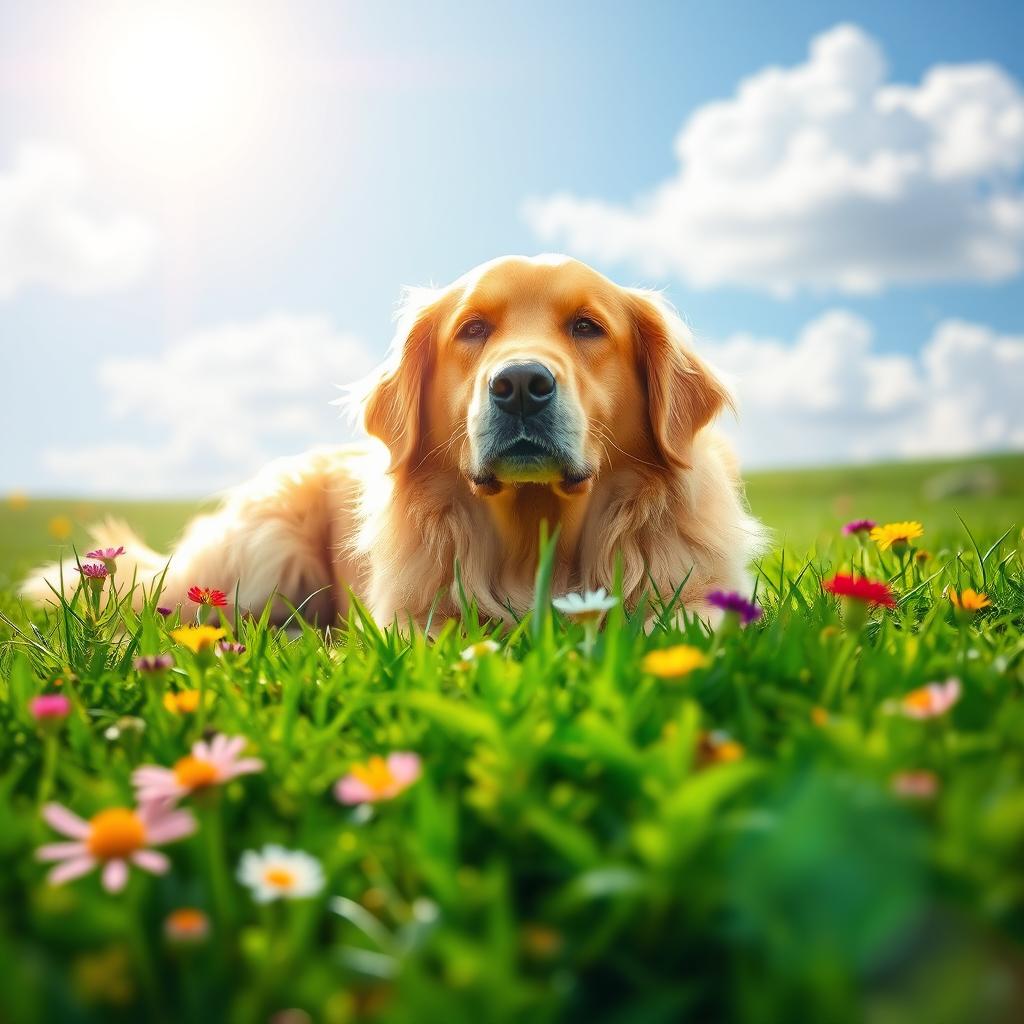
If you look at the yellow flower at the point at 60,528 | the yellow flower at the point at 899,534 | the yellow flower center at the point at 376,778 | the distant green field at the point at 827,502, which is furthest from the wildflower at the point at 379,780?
the distant green field at the point at 827,502

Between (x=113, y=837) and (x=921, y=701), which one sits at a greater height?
(x=921, y=701)

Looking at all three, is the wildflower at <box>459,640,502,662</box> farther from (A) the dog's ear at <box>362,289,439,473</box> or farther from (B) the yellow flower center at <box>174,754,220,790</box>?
(A) the dog's ear at <box>362,289,439,473</box>

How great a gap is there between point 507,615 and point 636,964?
2.41 metres

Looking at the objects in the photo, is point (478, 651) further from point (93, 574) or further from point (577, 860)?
point (93, 574)

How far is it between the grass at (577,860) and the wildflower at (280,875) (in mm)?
28

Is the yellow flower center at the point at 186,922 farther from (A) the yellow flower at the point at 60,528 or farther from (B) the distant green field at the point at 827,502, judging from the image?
(B) the distant green field at the point at 827,502

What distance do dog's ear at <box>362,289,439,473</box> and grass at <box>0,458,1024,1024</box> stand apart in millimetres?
2015

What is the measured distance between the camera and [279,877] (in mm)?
1101

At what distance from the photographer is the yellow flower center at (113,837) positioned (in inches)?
45.3

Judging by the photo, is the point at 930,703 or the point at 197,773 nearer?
the point at 197,773

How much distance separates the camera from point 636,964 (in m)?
1.02

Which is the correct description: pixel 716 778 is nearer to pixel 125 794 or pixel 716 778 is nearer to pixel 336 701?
pixel 125 794

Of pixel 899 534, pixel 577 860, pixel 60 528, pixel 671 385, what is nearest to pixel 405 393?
pixel 671 385

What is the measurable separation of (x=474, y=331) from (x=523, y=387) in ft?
2.12
